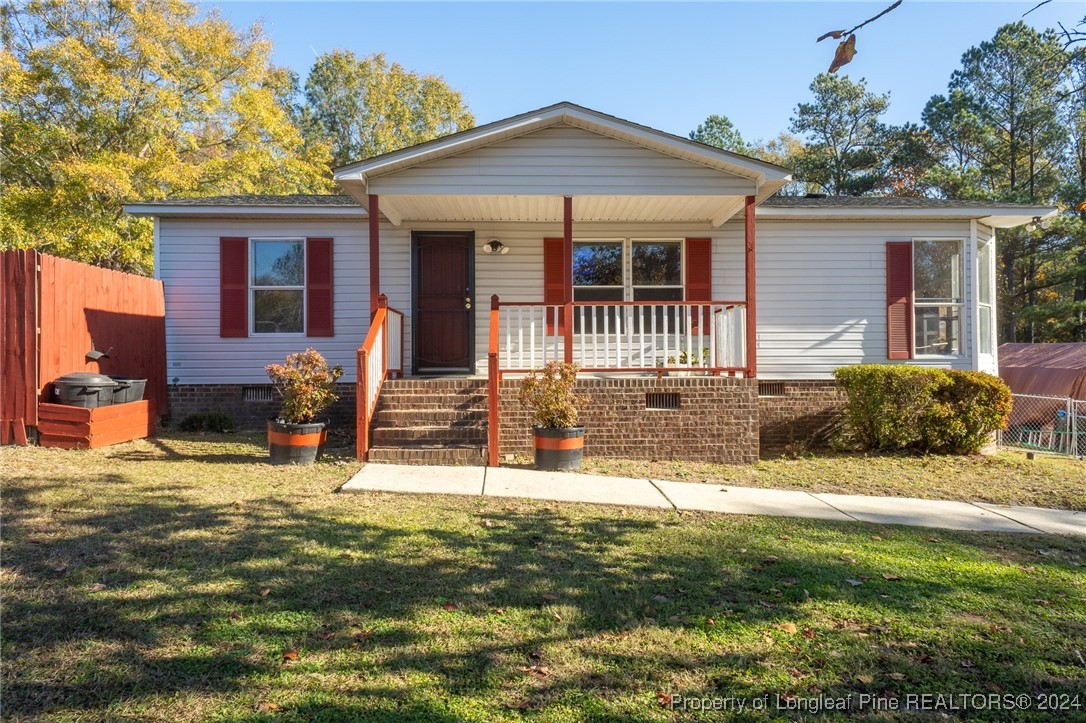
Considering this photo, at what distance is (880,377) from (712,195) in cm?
321

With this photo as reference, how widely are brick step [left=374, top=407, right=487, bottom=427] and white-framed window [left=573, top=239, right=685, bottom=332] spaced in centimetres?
316

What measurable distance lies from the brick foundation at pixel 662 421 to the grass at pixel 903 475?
8.5 inches

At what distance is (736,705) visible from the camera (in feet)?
7.84

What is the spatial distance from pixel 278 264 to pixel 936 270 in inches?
404

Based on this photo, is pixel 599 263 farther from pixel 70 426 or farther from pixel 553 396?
pixel 70 426

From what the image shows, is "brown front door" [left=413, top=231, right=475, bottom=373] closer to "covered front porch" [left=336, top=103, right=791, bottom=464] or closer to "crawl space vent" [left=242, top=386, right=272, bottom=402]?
"covered front porch" [left=336, top=103, right=791, bottom=464]

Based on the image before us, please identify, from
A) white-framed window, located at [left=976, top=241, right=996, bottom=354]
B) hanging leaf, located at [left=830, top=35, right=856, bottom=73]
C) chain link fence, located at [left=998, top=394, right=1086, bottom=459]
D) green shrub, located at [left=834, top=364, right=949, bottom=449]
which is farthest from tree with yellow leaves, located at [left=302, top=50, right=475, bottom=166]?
hanging leaf, located at [left=830, top=35, right=856, bottom=73]

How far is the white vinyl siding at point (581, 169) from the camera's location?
25.8 ft

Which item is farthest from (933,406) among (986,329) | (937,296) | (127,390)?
(127,390)

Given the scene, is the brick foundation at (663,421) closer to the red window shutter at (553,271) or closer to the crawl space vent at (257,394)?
the red window shutter at (553,271)

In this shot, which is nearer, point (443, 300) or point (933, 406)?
point (933, 406)

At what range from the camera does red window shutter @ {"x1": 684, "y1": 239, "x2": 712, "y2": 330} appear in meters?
9.77

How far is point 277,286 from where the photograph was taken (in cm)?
961

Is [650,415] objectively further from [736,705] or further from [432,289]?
[736,705]
